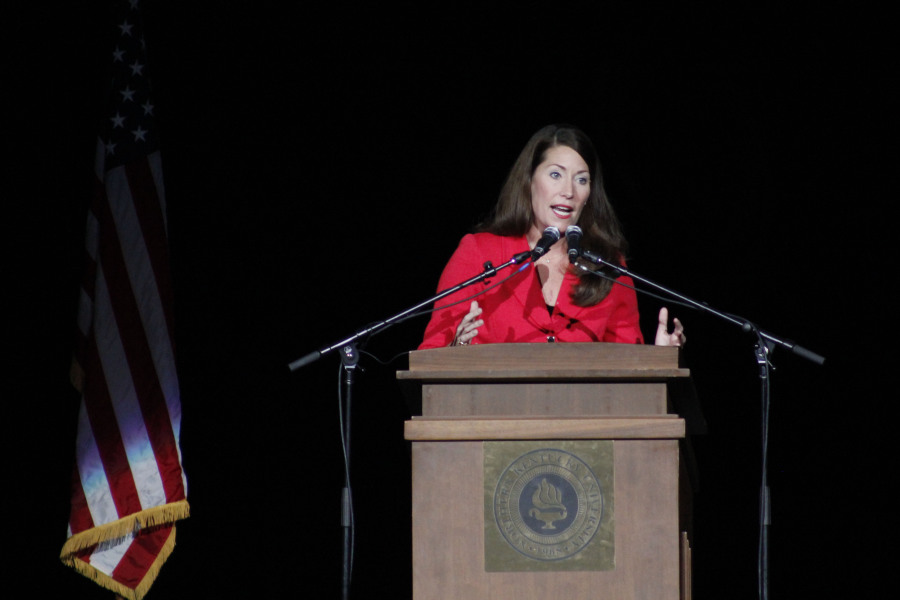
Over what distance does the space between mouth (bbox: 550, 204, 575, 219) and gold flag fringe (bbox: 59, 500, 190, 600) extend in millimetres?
1626

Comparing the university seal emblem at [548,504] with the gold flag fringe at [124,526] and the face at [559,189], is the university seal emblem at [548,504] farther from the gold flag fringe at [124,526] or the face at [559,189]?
the gold flag fringe at [124,526]

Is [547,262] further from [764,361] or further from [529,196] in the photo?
[764,361]

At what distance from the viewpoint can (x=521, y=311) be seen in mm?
4188

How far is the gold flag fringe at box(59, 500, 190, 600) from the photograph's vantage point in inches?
173

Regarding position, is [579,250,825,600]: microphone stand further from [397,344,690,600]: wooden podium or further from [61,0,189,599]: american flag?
[61,0,189,599]: american flag

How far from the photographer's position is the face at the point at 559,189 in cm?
427

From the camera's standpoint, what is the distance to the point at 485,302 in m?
4.20

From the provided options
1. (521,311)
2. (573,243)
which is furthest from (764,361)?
(521,311)

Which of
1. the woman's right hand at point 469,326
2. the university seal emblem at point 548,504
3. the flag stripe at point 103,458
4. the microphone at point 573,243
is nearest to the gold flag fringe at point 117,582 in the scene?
the flag stripe at point 103,458

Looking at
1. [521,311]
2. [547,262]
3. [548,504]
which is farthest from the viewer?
[547,262]

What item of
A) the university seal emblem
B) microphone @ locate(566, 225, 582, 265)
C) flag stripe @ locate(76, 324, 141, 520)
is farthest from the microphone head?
flag stripe @ locate(76, 324, 141, 520)

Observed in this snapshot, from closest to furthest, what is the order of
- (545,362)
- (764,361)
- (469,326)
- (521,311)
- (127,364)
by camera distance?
(545,362)
(764,361)
(469,326)
(521,311)
(127,364)

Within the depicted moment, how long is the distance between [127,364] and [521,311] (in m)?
1.41

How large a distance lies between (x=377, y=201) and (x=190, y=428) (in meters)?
1.10
